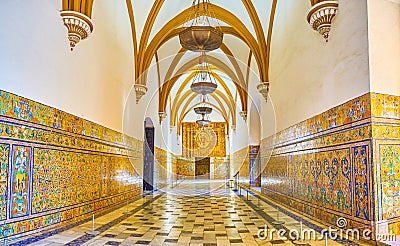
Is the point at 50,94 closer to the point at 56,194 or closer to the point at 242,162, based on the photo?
the point at 56,194

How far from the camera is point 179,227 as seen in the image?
447 cm

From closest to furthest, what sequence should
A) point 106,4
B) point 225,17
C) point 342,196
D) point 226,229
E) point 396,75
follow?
point 396,75
point 342,196
point 226,229
point 106,4
point 225,17

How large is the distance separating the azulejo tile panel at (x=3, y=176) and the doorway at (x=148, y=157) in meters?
7.42

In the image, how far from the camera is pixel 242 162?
14.5 meters

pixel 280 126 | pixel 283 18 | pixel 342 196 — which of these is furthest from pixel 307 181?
pixel 283 18

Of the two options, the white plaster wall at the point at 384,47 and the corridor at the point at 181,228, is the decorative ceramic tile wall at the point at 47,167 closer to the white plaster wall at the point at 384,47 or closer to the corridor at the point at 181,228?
the corridor at the point at 181,228

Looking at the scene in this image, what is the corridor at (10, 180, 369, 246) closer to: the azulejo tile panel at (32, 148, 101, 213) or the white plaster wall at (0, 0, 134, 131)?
the azulejo tile panel at (32, 148, 101, 213)

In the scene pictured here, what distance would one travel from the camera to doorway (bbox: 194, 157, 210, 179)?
2336 centimetres

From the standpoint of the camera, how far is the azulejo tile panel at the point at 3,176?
9.98 feet

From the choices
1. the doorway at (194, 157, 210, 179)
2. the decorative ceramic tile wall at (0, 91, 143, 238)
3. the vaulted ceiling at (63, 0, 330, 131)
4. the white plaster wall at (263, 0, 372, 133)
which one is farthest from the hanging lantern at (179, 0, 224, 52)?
the doorway at (194, 157, 210, 179)

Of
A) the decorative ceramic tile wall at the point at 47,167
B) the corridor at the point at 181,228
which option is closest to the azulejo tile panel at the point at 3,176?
the decorative ceramic tile wall at the point at 47,167

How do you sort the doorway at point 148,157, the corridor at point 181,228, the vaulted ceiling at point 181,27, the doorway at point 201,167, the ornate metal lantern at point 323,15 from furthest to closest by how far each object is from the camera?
the doorway at point 201,167, the doorway at point 148,157, the vaulted ceiling at point 181,27, the ornate metal lantern at point 323,15, the corridor at point 181,228

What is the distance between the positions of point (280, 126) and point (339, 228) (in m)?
3.40

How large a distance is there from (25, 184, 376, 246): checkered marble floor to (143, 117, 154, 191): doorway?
14.5ft
